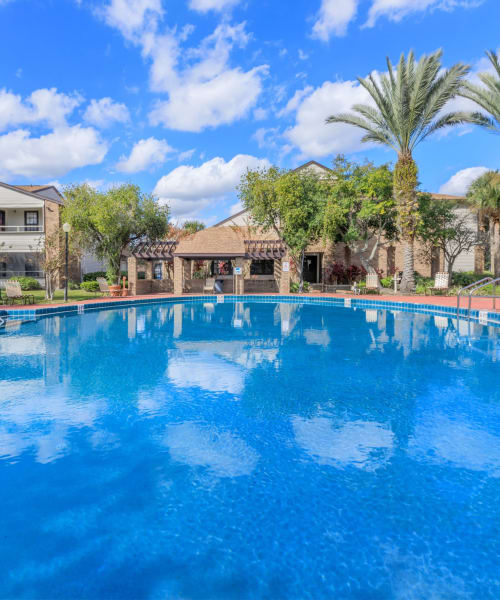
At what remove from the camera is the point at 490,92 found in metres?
19.0

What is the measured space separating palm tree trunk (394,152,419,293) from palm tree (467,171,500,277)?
6792 mm

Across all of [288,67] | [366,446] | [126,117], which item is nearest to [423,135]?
[288,67]

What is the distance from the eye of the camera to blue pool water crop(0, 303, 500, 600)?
2957mm

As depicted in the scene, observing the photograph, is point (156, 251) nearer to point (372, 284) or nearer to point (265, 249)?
point (265, 249)

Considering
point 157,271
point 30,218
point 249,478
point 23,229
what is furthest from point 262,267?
point 249,478

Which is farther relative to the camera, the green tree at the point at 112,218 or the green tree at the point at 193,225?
the green tree at the point at 193,225

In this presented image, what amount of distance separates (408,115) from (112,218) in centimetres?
1870

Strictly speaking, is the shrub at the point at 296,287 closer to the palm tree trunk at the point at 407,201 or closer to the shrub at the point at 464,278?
the palm tree trunk at the point at 407,201

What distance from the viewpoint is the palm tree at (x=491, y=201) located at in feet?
87.6

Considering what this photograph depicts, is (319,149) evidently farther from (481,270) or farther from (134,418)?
(134,418)

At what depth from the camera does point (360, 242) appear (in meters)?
30.6

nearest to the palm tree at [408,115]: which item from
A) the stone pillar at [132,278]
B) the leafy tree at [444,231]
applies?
the leafy tree at [444,231]

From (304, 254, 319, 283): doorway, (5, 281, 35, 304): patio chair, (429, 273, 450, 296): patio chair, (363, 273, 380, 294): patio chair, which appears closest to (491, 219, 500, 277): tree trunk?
(429, 273, 450, 296): patio chair

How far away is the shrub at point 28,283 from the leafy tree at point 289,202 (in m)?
14.5
